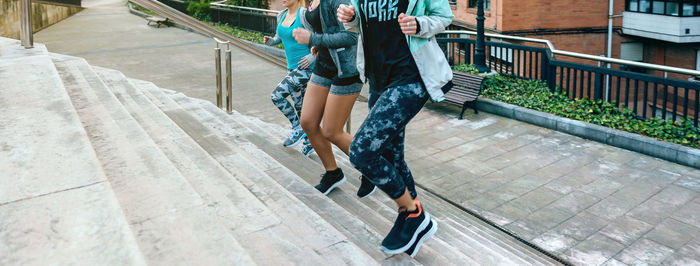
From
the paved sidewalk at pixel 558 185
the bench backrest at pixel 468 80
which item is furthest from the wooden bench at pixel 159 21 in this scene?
the bench backrest at pixel 468 80

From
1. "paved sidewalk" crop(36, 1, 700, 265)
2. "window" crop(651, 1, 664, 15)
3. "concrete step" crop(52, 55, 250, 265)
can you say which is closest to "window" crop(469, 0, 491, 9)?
"window" crop(651, 1, 664, 15)

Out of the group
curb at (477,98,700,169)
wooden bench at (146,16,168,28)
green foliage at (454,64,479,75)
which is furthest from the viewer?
wooden bench at (146,16,168,28)

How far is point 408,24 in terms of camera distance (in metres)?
2.80

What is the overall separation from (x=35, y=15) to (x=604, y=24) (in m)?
20.4

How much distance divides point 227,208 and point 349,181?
2052 millimetres

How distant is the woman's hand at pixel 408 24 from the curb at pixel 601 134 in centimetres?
452

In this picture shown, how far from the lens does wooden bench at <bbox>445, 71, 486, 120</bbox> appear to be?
816 centimetres

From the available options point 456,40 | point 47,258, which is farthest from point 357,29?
point 456,40

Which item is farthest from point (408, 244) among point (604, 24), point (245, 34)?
point (604, 24)

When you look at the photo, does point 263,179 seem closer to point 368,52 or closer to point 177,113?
point 368,52

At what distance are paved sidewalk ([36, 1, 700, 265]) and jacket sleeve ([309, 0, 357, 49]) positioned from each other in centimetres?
Answer: 196

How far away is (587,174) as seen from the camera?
5797 mm

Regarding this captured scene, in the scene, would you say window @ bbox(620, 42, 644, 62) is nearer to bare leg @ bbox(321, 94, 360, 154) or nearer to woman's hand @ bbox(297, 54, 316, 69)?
woman's hand @ bbox(297, 54, 316, 69)

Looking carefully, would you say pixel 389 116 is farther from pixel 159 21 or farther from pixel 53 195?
pixel 159 21
